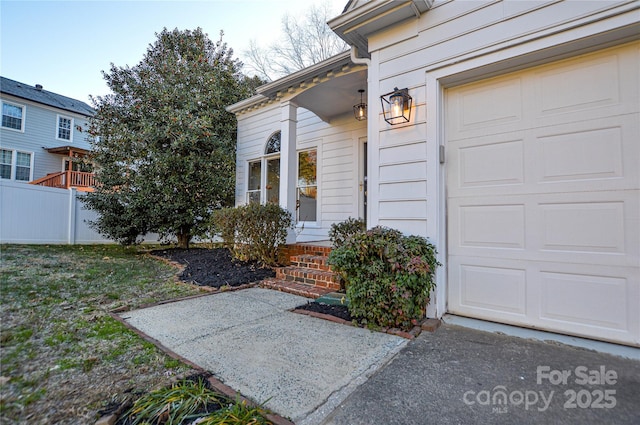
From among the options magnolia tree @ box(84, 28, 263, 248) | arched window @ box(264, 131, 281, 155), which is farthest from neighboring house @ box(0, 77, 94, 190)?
arched window @ box(264, 131, 281, 155)

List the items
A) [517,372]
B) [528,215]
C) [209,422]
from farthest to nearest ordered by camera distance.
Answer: [528,215] → [517,372] → [209,422]

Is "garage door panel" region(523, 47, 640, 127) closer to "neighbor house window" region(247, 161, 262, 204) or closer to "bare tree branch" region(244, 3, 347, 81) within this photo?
"neighbor house window" region(247, 161, 262, 204)

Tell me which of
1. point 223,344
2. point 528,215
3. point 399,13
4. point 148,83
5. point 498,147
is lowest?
point 223,344

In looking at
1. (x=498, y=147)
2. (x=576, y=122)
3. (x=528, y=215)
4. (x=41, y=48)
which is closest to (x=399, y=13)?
(x=498, y=147)

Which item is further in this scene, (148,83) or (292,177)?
(148,83)

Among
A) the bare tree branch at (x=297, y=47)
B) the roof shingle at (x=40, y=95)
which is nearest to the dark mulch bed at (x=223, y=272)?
the bare tree branch at (x=297, y=47)

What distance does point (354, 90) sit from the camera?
5.36 meters

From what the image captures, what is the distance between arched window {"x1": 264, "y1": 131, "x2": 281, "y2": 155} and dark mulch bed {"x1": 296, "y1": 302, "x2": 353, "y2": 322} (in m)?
4.98

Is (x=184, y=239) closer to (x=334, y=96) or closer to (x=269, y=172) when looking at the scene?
(x=269, y=172)

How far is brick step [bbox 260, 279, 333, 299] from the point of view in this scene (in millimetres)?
3915

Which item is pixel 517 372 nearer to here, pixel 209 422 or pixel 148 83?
pixel 209 422

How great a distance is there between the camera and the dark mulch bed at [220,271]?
15.4ft

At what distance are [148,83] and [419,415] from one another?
9.69 meters

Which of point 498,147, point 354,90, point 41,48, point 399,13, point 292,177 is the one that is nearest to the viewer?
point 498,147
